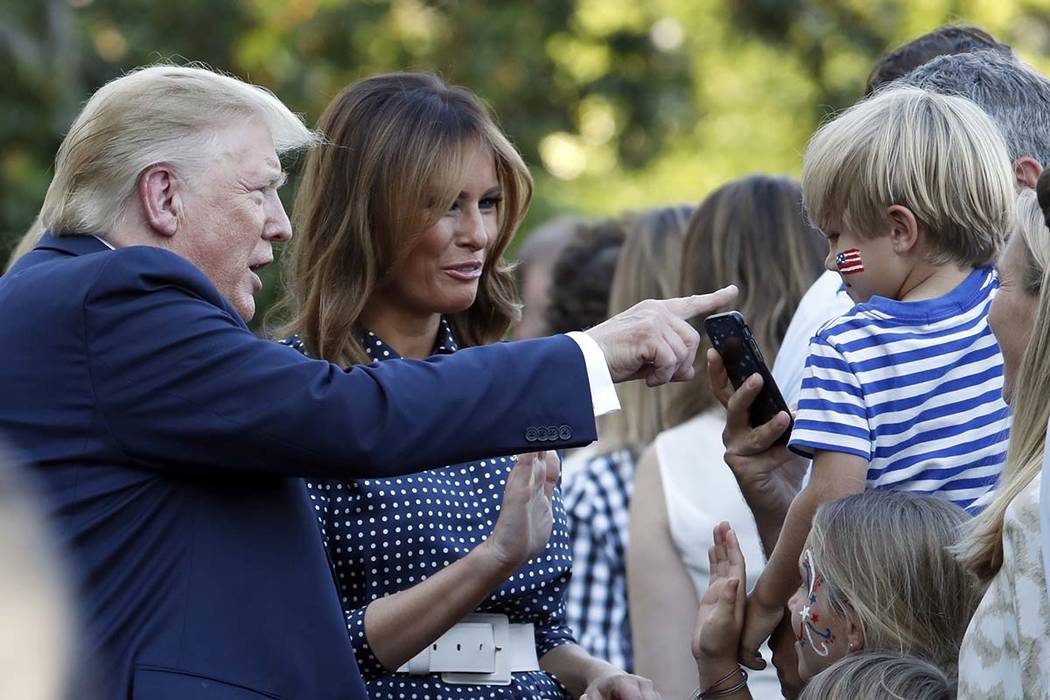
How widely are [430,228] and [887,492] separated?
1.20m

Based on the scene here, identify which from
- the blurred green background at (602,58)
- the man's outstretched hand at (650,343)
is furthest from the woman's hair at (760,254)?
the blurred green background at (602,58)

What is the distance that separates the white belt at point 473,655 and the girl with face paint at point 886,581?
0.70 meters

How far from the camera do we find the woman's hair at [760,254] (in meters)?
4.44

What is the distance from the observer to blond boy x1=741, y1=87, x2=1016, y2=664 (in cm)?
296

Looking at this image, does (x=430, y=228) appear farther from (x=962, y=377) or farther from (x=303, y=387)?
(x=962, y=377)

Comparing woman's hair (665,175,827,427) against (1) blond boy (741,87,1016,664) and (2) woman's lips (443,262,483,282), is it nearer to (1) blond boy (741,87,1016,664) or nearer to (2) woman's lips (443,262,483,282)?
(2) woman's lips (443,262,483,282)

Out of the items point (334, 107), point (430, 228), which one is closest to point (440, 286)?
point (430, 228)

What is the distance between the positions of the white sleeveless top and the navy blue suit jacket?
187cm

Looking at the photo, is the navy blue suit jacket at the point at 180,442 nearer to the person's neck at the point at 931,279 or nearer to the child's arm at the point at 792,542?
the child's arm at the point at 792,542

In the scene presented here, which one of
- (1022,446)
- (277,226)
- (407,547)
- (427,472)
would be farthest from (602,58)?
(1022,446)

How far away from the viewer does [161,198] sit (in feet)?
9.30

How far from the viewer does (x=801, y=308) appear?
12.6 ft

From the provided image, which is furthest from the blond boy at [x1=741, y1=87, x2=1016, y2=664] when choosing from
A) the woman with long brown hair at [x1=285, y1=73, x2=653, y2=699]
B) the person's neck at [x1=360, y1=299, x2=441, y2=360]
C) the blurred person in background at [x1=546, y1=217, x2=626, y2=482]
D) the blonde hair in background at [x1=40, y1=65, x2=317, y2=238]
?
the blurred person in background at [x1=546, y1=217, x2=626, y2=482]

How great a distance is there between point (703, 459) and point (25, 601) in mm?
3466
